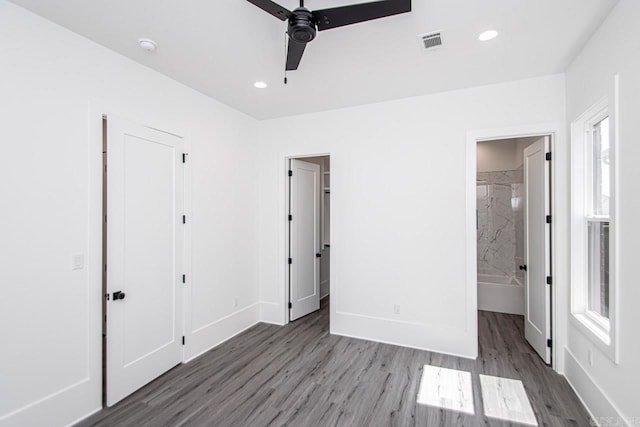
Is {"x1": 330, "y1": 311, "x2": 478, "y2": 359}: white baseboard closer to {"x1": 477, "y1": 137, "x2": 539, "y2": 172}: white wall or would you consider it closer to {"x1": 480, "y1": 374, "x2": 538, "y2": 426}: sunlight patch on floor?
{"x1": 480, "y1": 374, "x2": 538, "y2": 426}: sunlight patch on floor

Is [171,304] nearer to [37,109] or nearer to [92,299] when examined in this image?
[92,299]

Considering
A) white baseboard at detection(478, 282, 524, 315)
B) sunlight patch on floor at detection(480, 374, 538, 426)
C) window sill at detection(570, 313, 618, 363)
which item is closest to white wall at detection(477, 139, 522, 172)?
white baseboard at detection(478, 282, 524, 315)

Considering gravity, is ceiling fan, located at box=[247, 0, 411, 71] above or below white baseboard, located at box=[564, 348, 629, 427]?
above

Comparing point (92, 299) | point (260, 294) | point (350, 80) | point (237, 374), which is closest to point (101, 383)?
point (92, 299)

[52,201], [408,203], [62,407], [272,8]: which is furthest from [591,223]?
[62,407]

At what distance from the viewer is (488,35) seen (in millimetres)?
2195

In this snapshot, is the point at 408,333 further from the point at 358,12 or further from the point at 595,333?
the point at 358,12

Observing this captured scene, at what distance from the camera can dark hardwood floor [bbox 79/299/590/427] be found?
87.1 inches

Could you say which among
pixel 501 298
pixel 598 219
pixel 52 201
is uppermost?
pixel 52 201

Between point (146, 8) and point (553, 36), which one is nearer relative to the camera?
point (146, 8)

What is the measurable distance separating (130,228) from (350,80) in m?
2.57

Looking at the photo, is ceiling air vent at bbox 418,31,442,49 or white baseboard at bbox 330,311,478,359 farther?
white baseboard at bbox 330,311,478,359

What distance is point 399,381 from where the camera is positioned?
272 centimetres

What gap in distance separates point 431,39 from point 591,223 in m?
2.14
